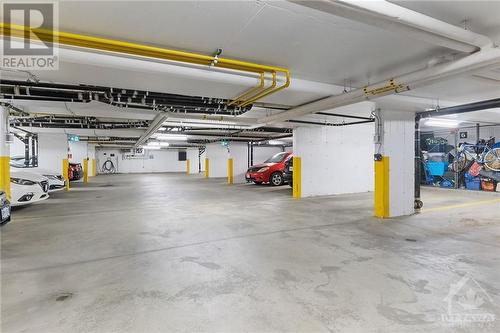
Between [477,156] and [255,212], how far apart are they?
9.02 meters

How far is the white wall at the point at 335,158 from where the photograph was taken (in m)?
8.93

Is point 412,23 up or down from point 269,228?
up

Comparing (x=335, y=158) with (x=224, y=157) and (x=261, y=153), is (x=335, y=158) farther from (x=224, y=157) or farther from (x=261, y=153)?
(x=224, y=157)

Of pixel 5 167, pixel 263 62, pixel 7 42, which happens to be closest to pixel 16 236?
pixel 5 167

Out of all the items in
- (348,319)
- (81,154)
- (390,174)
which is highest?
(81,154)

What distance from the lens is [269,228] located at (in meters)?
4.71

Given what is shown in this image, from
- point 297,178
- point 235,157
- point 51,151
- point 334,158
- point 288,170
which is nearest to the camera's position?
point 297,178

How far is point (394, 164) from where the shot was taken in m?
5.75

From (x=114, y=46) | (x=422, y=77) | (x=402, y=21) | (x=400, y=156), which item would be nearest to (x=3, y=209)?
(x=114, y=46)

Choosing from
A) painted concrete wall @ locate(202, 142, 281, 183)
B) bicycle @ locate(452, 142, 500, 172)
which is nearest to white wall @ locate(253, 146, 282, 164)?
painted concrete wall @ locate(202, 142, 281, 183)

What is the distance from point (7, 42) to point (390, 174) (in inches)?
247

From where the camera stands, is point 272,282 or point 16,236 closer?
point 272,282

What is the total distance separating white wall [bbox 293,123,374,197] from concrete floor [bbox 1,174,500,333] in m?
3.67

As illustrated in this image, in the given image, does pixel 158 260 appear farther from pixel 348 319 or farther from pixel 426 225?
pixel 426 225
